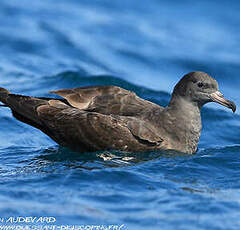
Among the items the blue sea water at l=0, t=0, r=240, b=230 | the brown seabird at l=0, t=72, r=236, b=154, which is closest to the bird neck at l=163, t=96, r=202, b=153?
the brown seabird at l=0, t=72, r=236, b=154

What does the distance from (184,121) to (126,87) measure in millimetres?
4200

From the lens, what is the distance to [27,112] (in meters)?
8.59

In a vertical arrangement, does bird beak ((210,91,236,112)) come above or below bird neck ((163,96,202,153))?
above

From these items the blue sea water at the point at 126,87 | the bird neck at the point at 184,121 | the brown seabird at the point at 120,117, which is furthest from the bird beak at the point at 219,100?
the blue sea water at the point at 126,87

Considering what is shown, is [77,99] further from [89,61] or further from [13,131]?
[89,61]

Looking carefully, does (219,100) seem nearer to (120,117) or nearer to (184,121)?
(184,121)

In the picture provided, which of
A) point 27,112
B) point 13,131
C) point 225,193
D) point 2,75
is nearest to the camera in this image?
point 225,193

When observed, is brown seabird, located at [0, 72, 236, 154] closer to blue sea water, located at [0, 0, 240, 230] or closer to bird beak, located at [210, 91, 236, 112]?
bird beak, located at [210, 91, 236, 112]

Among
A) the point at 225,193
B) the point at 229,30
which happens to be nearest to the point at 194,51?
the point at 229,30

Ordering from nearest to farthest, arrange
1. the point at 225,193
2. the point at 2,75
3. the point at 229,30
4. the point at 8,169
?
the point at 225,193
the point at 8,169
the point at 2,75
the point at 229,30

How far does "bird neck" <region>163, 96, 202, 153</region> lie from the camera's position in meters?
8.45

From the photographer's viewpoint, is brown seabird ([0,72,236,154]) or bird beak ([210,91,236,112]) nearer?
brown seabird ([0,72,236,154])

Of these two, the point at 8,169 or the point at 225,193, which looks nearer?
the point at 225,193

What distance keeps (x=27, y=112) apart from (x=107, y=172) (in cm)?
177
